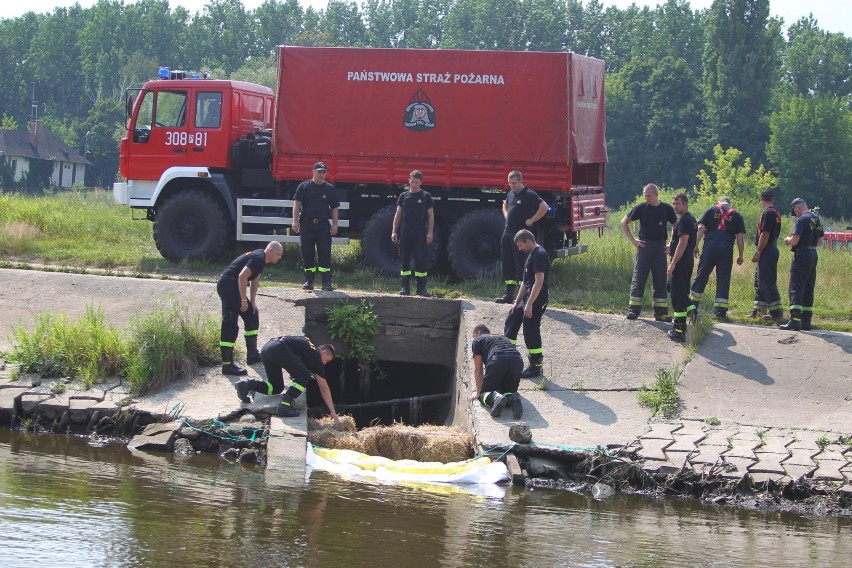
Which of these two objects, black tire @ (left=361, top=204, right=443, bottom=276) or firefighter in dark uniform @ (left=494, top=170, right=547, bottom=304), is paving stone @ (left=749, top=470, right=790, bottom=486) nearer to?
firefighter in dark uniform @ (left=494, top=170, right=547, bottom=304)

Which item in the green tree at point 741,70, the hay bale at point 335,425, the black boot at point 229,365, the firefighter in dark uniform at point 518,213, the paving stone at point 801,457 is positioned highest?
the green tree at point 741,70

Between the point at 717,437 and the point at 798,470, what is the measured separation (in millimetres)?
1025

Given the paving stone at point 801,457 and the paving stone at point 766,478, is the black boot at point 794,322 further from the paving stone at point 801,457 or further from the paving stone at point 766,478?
the paving stone at point 766,478

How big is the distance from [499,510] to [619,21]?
82.2 m

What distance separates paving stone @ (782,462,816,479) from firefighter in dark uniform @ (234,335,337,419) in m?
4.35

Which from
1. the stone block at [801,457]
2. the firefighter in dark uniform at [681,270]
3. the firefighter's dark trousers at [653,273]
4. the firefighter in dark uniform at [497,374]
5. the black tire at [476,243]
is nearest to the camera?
the stone block at [801,457]

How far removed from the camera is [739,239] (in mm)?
13555

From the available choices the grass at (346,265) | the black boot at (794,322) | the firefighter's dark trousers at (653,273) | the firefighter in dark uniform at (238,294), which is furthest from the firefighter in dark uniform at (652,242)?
the firefighter in dark uniform at (238,294)

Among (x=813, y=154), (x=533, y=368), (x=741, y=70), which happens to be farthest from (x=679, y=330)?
(x=741, y=70)

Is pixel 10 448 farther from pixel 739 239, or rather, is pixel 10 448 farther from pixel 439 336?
pixel 739 239

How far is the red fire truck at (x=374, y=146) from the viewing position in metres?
15.9

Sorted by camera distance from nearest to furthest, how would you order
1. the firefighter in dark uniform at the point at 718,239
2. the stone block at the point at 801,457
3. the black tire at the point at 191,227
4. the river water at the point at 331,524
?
the river water at the point at 331,524, the stone block at the point at 801,457, the firefighter in dark uniform at the point at 718,239, the black tire at the point at 191,227

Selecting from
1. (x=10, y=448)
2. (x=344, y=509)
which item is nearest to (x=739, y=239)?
A: (x=344, y=509)

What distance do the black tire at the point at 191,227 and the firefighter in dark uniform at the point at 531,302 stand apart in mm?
6409
